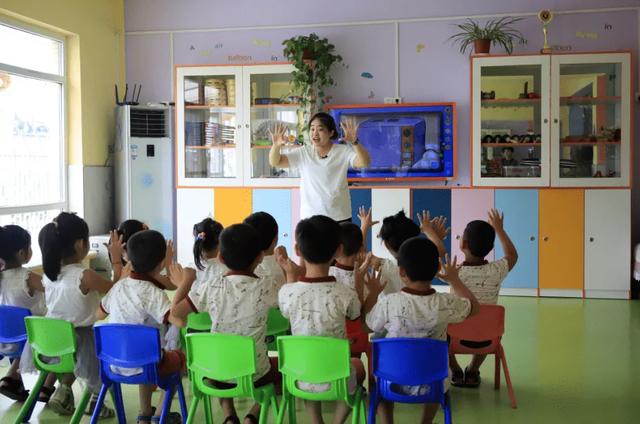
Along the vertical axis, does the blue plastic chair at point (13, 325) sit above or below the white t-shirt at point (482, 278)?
below

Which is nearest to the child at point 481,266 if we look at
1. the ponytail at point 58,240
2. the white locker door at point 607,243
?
the ponytail at point 58,240

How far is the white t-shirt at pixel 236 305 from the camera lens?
261cm

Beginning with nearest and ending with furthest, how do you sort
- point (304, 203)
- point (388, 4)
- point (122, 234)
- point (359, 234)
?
point (359, 234) → point (122, 234) → point (304, 203) → point (388, 4)

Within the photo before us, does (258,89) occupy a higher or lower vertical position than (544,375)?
higher

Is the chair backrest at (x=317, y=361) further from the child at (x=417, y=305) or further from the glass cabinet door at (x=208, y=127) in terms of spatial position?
the glass cabinet door at (x=208, y=127)

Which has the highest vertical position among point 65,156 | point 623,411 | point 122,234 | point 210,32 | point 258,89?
point 210,32

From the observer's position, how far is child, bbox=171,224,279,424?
2.61 m

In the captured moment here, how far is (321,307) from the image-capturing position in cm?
253

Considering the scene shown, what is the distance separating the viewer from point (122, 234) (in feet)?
11.7

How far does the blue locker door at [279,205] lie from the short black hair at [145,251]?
3701 mm

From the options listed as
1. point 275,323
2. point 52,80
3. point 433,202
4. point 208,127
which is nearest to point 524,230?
point 433,202

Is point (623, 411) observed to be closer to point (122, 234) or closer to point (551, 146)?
point (122, 234)

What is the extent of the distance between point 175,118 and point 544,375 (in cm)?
448

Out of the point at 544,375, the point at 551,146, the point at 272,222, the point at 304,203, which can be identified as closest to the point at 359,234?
the point at 272,222
